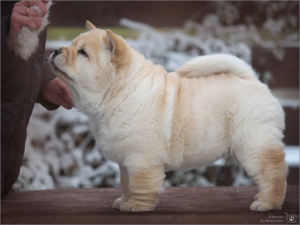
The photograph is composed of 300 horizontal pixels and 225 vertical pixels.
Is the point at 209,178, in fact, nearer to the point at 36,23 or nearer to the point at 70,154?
the point at 70,154

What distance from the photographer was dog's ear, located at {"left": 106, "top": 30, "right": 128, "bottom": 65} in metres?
1.75

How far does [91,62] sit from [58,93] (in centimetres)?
68

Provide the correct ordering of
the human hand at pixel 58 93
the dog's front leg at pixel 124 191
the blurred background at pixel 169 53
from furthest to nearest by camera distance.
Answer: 1. the blurred background at pixel 169 53
2. the human hand at pixel 58 93
3. the dog's front leg at pixel 124 191

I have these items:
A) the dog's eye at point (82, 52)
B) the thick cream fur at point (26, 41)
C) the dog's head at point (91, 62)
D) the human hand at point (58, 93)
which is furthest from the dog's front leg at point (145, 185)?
the human hand at point (58, 93)

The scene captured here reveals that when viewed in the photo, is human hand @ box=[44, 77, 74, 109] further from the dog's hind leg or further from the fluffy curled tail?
the dog's hind leg

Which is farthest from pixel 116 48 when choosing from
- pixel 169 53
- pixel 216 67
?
pixel 169 53

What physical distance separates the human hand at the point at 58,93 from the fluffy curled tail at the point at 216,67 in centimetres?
76

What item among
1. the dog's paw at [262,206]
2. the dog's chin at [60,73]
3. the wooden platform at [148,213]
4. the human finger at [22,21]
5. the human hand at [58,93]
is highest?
the human finger at [22,21]

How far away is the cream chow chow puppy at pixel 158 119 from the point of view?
175 centimetres

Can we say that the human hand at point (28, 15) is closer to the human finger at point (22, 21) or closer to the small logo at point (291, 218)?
the human finger at point (22, 21)

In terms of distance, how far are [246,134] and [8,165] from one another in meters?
1.20

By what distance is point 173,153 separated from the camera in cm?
180

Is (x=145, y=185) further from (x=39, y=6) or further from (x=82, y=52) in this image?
(x=39, y=6)

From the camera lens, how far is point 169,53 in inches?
141
